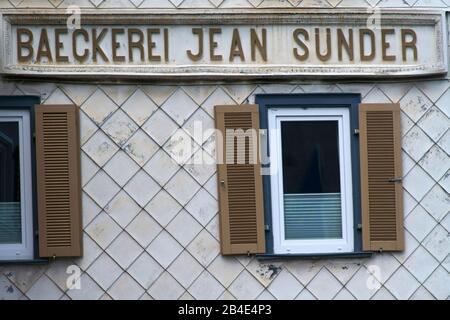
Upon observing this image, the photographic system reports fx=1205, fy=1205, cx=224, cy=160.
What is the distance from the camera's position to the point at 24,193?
399 inches

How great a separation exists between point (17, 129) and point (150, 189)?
4.07ft

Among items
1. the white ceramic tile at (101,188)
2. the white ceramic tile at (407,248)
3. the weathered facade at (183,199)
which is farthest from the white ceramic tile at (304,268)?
the white ceramic tile at (101,188)

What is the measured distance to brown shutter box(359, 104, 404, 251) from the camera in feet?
33.7

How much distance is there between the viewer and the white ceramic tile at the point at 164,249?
33.2ft

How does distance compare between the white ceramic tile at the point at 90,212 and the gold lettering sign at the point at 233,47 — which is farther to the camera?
the gold lettering sign at the point at 233,47

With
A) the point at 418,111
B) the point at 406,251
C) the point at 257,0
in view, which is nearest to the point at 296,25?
the point at 257,0

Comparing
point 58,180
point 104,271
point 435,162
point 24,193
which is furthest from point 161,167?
point 435,162

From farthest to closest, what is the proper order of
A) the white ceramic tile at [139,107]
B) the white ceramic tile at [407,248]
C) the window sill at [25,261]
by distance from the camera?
1. the white ceramic tile at [407,248]
2. the white ceramic tile at [139,107]
3. the window sill at [25,261]

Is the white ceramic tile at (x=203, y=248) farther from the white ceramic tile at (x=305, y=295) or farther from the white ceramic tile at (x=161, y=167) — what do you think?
the white ceramic tile at (x=305, y=295)

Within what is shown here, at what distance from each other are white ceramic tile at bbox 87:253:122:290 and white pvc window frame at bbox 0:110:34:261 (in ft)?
1.77

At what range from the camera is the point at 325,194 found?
10.4 metres

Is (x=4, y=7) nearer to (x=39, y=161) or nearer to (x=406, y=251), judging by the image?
(x=39, y=161)

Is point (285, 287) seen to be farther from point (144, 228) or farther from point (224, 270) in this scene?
point (144, 228)

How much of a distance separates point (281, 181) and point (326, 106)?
756mm
